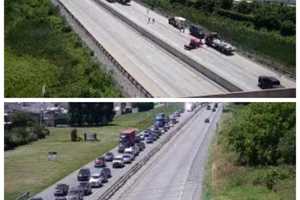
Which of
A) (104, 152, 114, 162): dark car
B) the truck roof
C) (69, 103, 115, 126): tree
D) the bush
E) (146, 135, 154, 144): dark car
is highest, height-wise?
(69, 103, 115, 126): tree

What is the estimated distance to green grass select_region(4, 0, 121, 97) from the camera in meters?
3.06

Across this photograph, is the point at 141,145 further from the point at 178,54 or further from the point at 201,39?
the point at 201,39

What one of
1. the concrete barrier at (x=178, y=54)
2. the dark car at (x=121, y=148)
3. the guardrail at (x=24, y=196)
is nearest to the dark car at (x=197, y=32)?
the concrete barrier at (x=178, y=54)

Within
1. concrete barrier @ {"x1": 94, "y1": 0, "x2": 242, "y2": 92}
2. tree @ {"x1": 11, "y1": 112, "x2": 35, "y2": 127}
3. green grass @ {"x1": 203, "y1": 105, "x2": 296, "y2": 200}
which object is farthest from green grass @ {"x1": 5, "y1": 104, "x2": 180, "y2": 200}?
green grass @ {"x1": 203, "y1": 105, "x2": 296, "y2": 200}

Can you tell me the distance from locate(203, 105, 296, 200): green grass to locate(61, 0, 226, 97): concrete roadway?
0.28m

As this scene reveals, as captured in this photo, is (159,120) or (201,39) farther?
(201,39)

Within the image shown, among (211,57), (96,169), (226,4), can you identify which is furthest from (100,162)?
(226,4)

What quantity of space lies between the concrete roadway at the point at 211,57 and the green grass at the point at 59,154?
15.6 inches

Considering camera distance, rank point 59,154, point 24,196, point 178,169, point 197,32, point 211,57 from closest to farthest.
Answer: point 24,196, point 59,154, point 178,169, point 211,57, point 197,32

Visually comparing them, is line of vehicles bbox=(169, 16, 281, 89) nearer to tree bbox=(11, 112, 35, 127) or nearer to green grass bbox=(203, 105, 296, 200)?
green grass bbox=(203, 105, 296, 200)

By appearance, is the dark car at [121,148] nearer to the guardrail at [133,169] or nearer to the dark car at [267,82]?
the guardrail at [133,169]

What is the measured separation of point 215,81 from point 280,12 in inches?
24.9

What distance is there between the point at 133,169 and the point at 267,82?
3.21 feet

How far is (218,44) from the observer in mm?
3338
